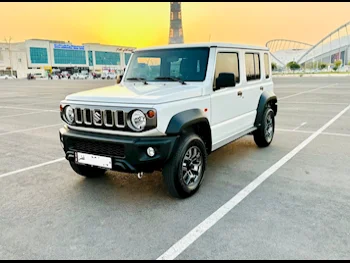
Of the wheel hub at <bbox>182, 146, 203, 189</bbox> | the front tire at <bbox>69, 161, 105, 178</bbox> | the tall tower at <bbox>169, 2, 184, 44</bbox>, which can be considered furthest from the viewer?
the tall tower at <bbox>169, 2, 184, 44</bbox>

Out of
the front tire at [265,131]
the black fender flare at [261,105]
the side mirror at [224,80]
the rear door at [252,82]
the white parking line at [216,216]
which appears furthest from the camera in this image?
the front tire at [265,131]

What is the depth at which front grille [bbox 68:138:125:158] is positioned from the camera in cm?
345

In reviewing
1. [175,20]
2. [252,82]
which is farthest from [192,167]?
[175,20]

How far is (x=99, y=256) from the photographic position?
263cm

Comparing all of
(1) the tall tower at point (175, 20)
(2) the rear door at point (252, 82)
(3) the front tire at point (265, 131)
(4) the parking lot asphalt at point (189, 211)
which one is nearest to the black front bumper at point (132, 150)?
(4) the parking lot asphalt at point (189, 211)

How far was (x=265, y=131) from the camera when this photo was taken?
239 inches

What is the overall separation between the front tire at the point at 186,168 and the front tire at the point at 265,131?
236cm

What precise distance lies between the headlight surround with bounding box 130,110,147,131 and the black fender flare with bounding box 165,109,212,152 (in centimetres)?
30

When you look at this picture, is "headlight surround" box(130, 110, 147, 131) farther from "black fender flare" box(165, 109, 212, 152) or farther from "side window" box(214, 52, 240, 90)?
"side window" box(214, 52, 240, 90)

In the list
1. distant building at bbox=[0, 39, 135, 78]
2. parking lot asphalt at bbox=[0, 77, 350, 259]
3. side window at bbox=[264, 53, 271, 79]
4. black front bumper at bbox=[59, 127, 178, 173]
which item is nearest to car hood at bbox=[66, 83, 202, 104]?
black front bumper at bbox=[59, 127, 178, 173]

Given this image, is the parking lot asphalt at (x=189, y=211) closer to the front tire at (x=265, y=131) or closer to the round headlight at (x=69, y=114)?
the front tire at (x=265, y=131)

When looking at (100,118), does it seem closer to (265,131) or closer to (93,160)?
(93,160)

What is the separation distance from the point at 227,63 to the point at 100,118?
7.36ft

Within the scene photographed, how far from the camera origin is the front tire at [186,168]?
3549mm
